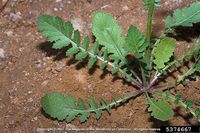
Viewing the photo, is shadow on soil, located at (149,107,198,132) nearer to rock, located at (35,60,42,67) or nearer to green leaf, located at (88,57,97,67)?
green leaf, located at (88,57,97,67)

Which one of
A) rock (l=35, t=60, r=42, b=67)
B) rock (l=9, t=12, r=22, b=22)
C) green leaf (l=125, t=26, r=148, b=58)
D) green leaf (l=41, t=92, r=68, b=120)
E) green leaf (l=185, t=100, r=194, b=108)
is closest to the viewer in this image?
green leaf (l=125, t=26, r=148, b=58)

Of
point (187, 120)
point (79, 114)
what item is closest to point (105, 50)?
point (79, 114)

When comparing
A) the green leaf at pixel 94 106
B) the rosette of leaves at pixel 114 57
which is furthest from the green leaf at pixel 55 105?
the green leaf at pixel 94 106

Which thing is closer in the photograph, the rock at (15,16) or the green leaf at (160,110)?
the green leaf at (160,110)

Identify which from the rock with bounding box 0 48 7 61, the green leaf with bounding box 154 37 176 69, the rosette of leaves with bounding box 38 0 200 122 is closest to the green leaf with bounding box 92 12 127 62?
the rosette of leaves with bounding box 38 0 200 122

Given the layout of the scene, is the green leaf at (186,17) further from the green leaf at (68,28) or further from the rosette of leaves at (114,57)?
the green leaf at (68,28)

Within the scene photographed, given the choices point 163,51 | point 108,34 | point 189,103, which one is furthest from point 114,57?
point 189,103

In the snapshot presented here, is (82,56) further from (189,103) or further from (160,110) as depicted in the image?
(189,103)
